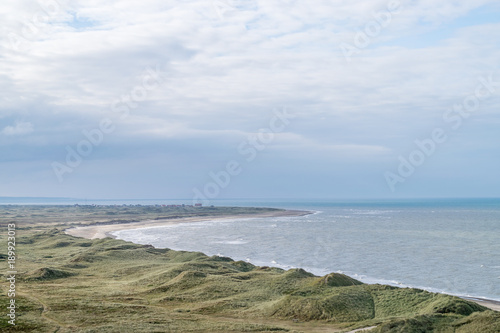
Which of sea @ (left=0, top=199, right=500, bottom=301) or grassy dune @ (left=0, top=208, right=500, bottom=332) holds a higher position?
grassy dune @ (left=0, top=208, right=500, bottom=332)

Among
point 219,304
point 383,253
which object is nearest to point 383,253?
point 383,253

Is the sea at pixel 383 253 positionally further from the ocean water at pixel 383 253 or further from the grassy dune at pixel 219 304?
the grassy dune at pixel 219 304

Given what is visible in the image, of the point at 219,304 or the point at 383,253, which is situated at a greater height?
the point at 219,304

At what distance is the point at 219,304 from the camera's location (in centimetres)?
3403

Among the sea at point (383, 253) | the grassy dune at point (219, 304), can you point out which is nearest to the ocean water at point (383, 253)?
the sea at point (383, 253)

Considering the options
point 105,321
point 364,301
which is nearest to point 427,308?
point 364,301

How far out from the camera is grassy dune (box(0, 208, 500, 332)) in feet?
88.8

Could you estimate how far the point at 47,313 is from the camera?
98.3 feet

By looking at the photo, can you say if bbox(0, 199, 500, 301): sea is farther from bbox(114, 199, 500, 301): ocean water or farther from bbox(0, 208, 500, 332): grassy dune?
bbox(0, 208, 500, 332): grassy dune

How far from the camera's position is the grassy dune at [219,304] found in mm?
27078

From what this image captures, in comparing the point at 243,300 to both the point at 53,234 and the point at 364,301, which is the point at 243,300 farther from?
the point at 53,234

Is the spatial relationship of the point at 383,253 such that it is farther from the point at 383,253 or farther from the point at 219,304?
the point at 219,304

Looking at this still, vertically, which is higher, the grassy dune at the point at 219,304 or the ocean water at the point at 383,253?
the grassy dune at the point at 219,304

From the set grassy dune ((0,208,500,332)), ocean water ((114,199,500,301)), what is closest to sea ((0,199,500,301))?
ocean water ((114,199,500,301))
